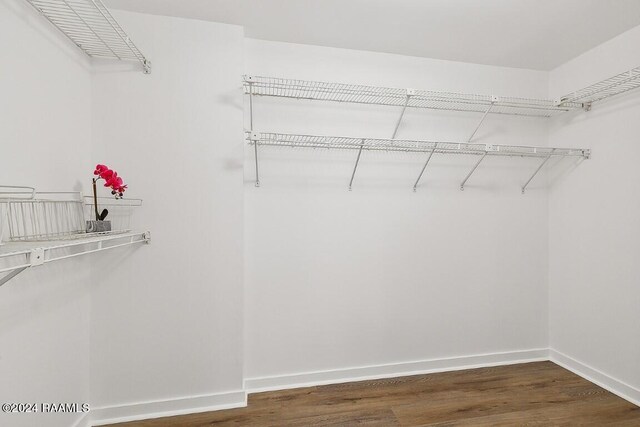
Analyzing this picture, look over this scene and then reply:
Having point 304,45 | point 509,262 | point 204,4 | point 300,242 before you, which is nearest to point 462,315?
point 509,262

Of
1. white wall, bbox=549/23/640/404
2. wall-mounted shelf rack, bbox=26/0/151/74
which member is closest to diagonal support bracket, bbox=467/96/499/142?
white wall, bbox=549/23/640/404

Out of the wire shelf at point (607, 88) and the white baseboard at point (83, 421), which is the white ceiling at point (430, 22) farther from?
the white baseboard at point (83, 421)

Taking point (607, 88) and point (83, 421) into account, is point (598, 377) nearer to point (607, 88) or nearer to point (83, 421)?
point (607, 88)

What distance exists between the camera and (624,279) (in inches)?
73.3

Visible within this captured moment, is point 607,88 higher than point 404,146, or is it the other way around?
point 607,88

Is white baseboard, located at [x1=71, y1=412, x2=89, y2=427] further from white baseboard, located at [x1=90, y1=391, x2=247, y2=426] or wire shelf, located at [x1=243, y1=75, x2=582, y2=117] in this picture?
wire shelf, located at [x1=243, y1=75, x2=582, y2=117]

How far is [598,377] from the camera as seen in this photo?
200 cm

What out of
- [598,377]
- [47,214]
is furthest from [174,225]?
[598,377]

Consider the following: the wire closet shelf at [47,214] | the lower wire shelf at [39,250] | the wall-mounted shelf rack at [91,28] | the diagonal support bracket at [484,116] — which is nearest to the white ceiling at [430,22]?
the wall-mounted shelf rack at [91,28]

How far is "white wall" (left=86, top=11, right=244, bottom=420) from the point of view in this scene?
1.65 m

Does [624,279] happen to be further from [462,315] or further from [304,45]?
[304,45]

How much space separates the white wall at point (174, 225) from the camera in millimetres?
1654

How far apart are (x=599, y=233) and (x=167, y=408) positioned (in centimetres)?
300

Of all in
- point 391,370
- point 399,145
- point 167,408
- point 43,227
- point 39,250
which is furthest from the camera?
point 391,370
